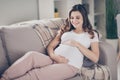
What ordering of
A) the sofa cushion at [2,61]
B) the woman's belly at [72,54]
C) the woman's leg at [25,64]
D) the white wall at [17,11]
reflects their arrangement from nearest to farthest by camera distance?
1. the woman's leg at [25,64]
2. the sofa cushion at [2,61]
3. the woman's belly at [72,54]
4. the white wall at [17,11]

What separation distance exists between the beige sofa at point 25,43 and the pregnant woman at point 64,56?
0.08 meters

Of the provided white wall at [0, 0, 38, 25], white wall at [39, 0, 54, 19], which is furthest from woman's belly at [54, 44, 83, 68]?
white wall at [39, 0, 54, 19]

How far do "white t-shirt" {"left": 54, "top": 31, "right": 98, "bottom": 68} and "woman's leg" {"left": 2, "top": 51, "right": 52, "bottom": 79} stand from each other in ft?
0.63

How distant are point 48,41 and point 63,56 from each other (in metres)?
0.23

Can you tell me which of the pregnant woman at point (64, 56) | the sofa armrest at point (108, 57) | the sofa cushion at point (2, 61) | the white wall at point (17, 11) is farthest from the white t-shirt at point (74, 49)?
the white wall at point (17, 11)

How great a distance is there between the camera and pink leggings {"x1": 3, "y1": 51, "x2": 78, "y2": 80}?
1.69m

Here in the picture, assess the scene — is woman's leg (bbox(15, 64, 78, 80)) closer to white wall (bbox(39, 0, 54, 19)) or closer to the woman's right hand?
the woman's right hand

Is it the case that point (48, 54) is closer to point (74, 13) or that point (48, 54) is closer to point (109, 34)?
point (74, 13)

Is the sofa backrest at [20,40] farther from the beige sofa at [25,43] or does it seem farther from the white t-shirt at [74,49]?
the white t-shirt at [74,49]

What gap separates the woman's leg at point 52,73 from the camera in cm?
171

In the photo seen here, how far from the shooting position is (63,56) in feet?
6.63

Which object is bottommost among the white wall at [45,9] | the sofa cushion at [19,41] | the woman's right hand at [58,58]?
the woman's right hand at [58,58]

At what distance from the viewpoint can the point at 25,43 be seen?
1.98 m

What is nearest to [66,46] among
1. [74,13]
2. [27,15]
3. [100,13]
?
[74,13]
